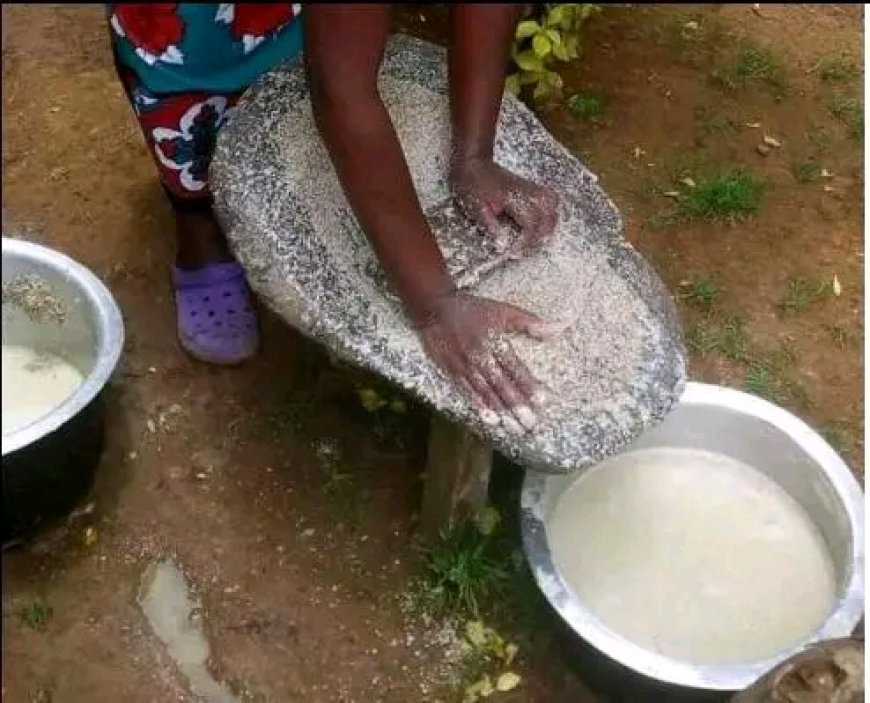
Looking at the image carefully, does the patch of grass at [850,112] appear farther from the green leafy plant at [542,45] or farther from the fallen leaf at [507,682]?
the fallen leaf at [507,682]

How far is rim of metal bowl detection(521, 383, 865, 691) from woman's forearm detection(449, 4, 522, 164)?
1.81 feet

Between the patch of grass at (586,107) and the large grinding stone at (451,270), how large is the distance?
1086mm

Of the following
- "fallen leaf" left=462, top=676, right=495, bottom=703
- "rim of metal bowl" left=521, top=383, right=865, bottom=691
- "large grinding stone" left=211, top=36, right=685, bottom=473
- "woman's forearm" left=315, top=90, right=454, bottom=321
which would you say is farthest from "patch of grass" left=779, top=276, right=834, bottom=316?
"woman's forearm" left=315, top=90, right=454, bottom=321

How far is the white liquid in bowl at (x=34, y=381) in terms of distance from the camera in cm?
226

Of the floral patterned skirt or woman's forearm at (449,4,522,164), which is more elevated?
woman's forearm at (449,4,522,164)

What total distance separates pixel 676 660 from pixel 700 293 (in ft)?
3.43

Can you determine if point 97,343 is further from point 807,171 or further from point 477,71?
point 807,171

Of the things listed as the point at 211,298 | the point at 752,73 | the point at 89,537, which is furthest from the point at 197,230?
the point at 752,73

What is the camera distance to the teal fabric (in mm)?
2061

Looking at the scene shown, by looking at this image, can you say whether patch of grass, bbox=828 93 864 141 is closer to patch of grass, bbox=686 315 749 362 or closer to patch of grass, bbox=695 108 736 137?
patch of grass, bbox=695 108 736 137

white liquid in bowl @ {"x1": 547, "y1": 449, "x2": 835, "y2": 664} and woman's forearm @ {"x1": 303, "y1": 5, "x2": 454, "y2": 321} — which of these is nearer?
woman's forearm @ {"x1": 303, "y1": 5, "x2": 454, "y2": 321}

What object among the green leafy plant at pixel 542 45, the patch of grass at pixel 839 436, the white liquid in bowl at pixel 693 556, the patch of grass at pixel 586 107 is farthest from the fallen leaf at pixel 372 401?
the patch of grass at pixel 586 107

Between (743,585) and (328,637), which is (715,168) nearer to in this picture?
(743,585)

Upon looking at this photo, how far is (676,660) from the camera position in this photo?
6.13ft
